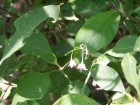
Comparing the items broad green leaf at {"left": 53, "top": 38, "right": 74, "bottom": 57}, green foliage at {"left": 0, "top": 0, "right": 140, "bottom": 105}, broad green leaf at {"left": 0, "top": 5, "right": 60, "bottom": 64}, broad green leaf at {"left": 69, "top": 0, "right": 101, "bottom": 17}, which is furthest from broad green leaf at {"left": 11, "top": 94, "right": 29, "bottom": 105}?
broad green leaf at {"left": 69, "top": 0, "right": 101, "bottom": 17}

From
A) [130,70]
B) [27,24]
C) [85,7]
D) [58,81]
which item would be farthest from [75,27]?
[130,70]

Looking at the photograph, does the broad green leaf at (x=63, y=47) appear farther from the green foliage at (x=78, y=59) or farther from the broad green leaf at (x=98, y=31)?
the broad green leaf at (x=98, y=31)

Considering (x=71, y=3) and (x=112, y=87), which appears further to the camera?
(x=71, y=3)

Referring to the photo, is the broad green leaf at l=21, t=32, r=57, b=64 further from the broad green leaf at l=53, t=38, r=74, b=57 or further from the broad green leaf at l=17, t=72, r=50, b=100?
the broad green leaf at l=53, t=38, r=74, b=57

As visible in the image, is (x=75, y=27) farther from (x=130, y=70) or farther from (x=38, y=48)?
(x=130, y=70)

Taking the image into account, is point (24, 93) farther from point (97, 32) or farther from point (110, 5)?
point (110, 5)

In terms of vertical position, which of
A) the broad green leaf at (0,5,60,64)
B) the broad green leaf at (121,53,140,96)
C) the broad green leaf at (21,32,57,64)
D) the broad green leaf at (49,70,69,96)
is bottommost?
the broad green leaf at (49,70,69,96)

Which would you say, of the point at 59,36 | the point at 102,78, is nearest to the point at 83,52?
the point at 102,78
